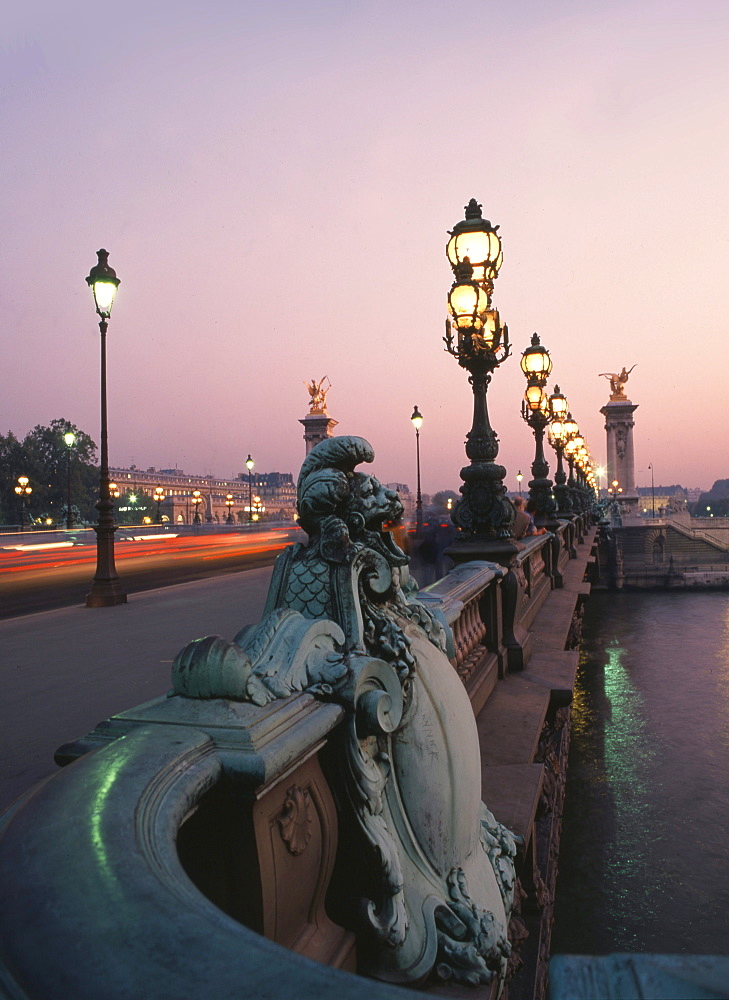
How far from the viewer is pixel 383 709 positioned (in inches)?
88.7

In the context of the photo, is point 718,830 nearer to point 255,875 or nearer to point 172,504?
point 255,875

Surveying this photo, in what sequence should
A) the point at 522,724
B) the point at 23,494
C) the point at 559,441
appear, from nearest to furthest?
the point at 522,724 < the point at 559,441 < the point at 23,494

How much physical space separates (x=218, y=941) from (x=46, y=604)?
547 inches

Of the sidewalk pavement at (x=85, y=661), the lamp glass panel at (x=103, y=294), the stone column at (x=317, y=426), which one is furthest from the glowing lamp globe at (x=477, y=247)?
the stone column at (x=317, y=426)

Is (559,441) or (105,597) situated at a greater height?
(559,441)

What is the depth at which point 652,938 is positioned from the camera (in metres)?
5.15

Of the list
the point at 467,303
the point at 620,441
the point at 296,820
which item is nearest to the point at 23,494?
the point at 620,441

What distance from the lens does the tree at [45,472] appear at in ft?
274

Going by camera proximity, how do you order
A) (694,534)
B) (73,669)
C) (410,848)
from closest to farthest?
(410,848), (73,669), (694,534)

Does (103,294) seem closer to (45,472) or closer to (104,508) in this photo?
(104,508)

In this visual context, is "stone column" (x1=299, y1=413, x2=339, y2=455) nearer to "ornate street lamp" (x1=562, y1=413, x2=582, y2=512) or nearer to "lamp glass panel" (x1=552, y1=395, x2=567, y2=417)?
"ornate street lamp" (x1=562, y1=413, x2=582, y2=512)

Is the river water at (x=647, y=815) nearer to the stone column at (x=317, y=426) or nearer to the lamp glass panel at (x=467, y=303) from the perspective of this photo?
the lamp glass panel at (x=467, y=303)

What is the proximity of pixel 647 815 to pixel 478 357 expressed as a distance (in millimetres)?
5275

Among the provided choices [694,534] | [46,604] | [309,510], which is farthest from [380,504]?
[694,534]
